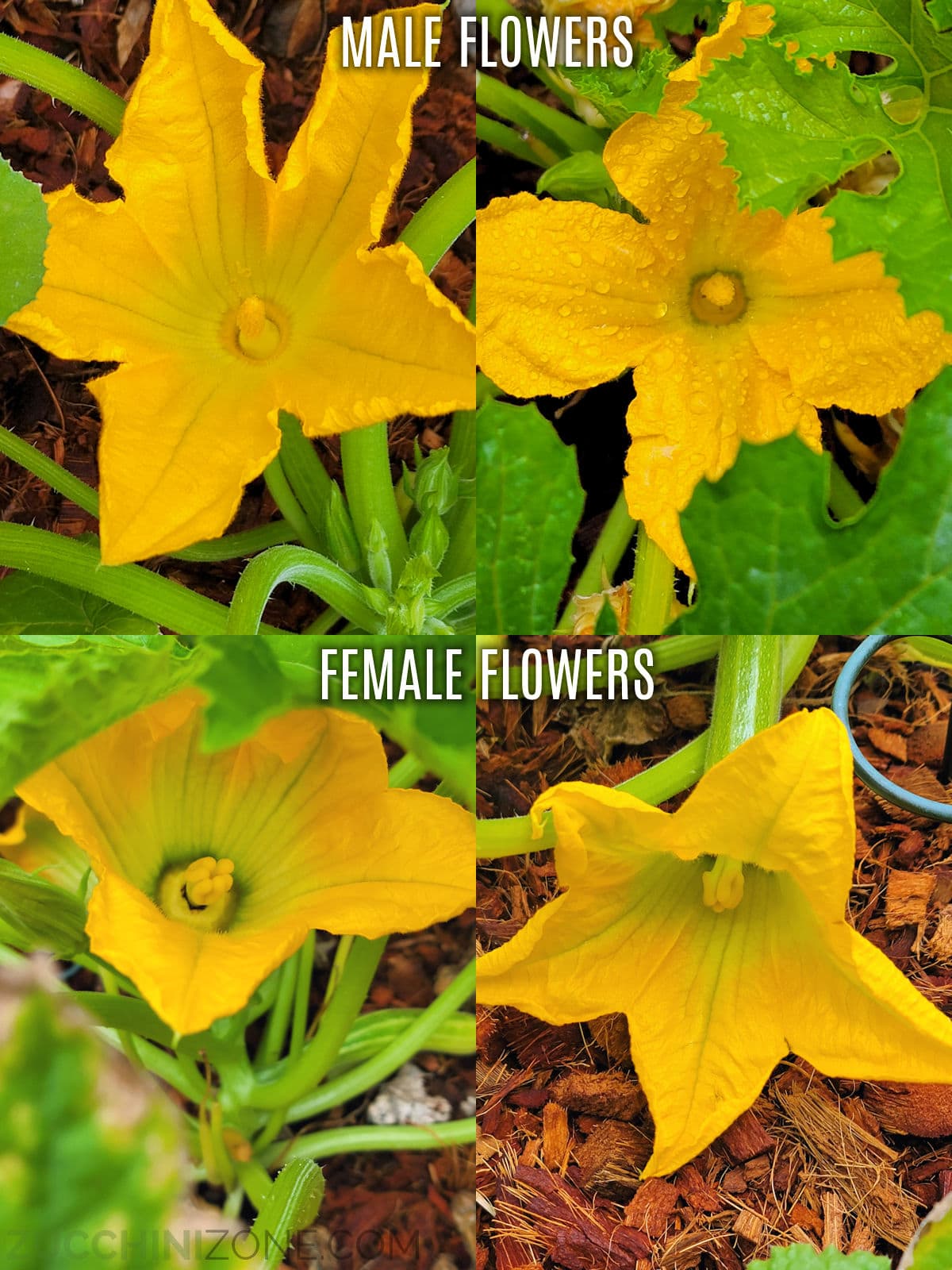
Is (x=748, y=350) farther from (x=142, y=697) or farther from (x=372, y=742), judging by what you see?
(x=142, y=697)

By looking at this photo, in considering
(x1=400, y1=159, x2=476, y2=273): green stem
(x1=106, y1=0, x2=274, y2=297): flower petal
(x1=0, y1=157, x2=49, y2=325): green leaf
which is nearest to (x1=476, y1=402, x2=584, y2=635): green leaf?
(x1=400, y1=159, x2=476, y2=273): green stem

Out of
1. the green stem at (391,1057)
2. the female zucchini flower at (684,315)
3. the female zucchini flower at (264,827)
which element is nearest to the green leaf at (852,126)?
the female zucchini flower at (684,315)

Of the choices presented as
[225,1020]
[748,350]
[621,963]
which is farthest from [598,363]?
[225,1020]

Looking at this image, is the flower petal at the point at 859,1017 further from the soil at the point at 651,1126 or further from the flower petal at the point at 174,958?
the flower petal at the point at 174,958

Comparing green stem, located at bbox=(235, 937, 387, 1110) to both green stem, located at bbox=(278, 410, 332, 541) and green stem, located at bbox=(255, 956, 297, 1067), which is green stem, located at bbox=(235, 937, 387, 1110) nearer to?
green stem, located at bbox=(255, 956, 297, 1067)

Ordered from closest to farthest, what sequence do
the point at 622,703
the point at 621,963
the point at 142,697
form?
the point at 142,697, the point at 621,963, the point at 622,703
